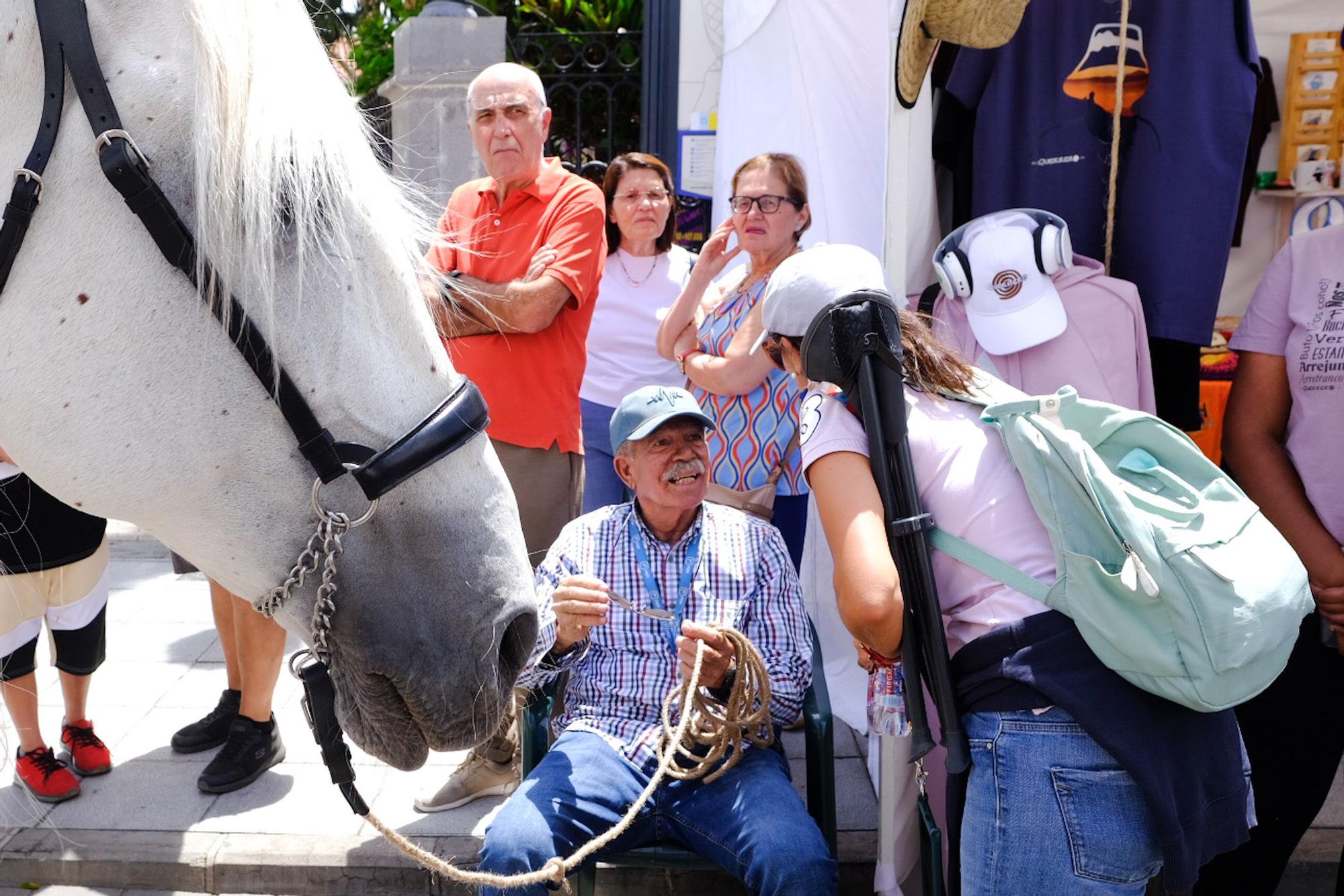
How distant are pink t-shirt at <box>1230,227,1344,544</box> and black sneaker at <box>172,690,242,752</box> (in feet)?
11.0

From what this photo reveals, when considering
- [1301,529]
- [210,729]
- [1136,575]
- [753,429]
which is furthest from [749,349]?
[210,729]

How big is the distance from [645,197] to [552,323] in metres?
1.08

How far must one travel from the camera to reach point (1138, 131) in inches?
110

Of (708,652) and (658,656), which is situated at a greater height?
(708,652)

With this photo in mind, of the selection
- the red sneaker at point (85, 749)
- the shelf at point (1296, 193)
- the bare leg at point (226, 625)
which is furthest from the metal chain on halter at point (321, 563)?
the shelf at point (1296, 193)

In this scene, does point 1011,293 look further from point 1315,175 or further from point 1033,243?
point 1315,175

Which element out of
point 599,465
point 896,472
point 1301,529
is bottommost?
point 599,465

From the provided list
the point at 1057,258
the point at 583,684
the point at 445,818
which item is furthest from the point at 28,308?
the point at 445,818

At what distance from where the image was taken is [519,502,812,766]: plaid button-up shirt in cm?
261

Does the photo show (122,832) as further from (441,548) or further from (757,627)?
(441,548)

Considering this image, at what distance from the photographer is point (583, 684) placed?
2.71 metres

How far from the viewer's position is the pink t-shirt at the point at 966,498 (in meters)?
1.82

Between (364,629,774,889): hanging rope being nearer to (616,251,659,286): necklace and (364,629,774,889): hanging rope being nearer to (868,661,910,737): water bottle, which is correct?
(868,661,910,737): water bottle

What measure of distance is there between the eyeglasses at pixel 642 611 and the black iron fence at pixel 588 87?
4.66 m
